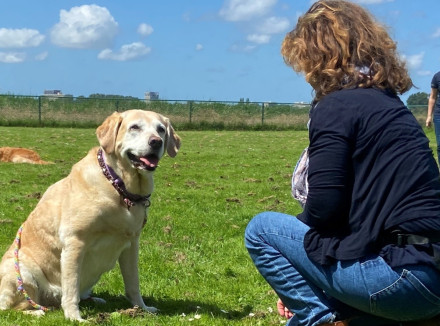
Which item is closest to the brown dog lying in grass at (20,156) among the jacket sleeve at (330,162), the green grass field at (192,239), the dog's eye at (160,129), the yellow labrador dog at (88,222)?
the green grass field at (192,239)

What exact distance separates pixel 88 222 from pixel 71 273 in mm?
441

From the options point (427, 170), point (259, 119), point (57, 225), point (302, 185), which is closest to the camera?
point (427, 170)

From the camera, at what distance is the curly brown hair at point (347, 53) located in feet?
10.9

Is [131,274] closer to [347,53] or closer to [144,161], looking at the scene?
[144,161]

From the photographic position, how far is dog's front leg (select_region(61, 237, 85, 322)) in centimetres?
464

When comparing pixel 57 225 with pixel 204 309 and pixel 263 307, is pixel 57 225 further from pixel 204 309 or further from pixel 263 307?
pixel 263 307

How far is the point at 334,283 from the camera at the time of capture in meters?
3.44

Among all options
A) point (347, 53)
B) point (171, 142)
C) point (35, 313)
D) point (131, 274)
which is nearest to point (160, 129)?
point (171, 142)

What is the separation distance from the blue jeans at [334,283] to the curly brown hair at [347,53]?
0.97 metres

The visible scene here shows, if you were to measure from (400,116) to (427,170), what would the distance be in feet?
1.08

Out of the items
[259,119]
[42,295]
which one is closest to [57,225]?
[42,295]

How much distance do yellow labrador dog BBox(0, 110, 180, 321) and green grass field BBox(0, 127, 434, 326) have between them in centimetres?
22

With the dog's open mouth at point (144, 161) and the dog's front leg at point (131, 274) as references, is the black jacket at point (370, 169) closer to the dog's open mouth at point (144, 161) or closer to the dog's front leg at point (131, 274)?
the dog's open mouth at point (144, 161)

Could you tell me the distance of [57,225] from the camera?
15.7 ft
